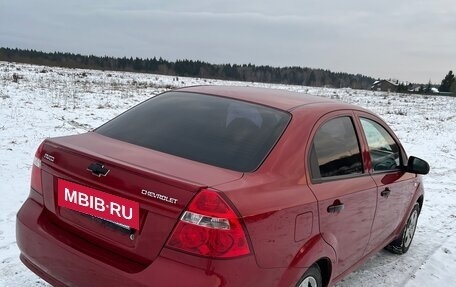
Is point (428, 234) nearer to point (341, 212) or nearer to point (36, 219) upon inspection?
point (341, 212)

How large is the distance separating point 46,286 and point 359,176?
256cm

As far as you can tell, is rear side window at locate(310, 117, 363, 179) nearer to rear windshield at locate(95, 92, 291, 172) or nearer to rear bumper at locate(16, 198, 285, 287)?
rear windshield at locate(95, 92, 291, 172)

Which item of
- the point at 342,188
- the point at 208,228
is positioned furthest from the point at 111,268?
the point at 342,188

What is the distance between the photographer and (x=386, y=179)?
3795mm

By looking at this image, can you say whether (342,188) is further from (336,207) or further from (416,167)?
(416,167)

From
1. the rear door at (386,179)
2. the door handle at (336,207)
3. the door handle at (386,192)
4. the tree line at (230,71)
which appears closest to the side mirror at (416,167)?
the rear door at (386,179)

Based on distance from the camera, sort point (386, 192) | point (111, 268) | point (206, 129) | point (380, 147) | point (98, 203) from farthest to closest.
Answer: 1. point (380, 147)
2. point (386, 192)
3. point (206, 129)
4. point (98, 203)
5. point (111, 268)

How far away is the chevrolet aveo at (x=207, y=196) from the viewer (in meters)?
2.11

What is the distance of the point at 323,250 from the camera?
275cm

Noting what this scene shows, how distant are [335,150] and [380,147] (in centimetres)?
103

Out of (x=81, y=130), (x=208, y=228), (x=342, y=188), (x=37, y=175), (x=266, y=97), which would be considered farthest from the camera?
(x=81, y=130)

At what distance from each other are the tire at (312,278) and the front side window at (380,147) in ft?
3.91

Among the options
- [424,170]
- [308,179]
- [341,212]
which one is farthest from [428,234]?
[308,179]

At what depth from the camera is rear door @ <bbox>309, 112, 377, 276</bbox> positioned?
2.82 m
